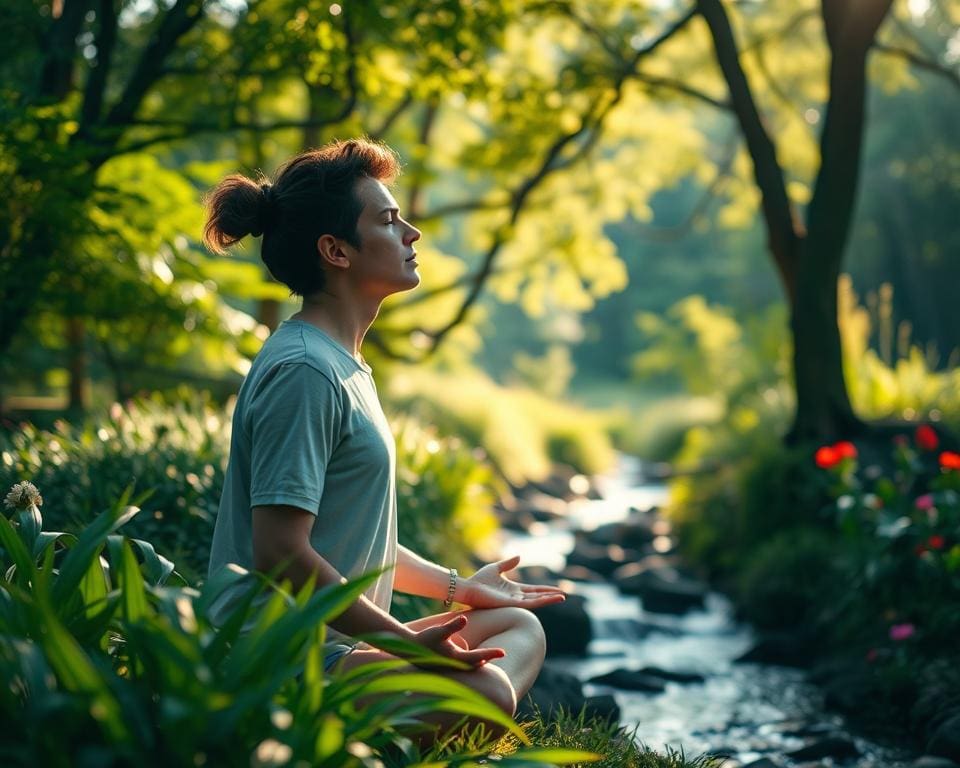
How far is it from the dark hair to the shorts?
2.91 ft

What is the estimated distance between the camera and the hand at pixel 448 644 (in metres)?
2.26

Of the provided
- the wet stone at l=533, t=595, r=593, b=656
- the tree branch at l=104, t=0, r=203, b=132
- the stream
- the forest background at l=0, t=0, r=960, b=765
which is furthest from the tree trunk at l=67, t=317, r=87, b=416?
the wet stone at l=533, t=595, r=593, b=656

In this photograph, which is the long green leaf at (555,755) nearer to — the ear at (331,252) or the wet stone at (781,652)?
the ear at (331,252)

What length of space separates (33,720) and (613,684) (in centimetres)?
403

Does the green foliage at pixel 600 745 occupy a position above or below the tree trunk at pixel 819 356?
below

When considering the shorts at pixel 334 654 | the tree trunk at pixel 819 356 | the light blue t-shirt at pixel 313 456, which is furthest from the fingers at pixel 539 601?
the tree trunk at pixel 819 356

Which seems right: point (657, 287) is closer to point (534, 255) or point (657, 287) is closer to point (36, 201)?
point (534, 255)

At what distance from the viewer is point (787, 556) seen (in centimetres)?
663

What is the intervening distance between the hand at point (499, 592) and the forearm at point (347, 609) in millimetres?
589

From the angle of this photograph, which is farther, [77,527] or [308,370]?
[77,527]

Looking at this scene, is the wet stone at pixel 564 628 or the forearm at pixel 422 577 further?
the wet stone at pixel 564 628

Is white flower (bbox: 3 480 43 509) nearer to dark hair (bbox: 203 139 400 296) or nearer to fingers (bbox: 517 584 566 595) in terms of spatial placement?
dark hair (bbox: 203 139 400 296)

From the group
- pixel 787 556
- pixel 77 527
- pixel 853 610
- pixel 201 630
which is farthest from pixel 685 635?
pixel 201 630

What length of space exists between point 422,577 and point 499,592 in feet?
0.72
